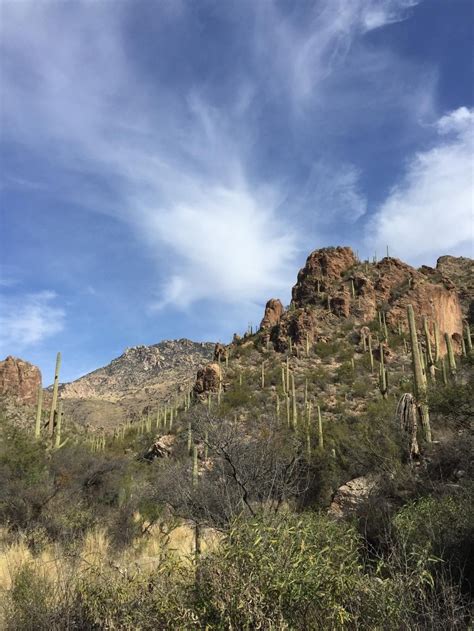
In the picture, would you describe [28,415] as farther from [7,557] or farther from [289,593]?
[289,593]

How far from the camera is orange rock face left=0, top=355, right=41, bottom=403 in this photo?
160 feet

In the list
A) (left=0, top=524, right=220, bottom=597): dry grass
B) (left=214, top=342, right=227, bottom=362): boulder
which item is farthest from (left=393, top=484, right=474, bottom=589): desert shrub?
(left=214, top=342, right=227, bottom=362): boulder

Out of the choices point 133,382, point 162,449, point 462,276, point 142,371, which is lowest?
point 162,449

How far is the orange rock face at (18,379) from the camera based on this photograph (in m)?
48.7

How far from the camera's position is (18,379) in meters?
50.7

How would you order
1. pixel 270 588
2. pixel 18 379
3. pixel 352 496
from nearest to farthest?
pixel 270 588
pixel 352 496
pixel 18 379

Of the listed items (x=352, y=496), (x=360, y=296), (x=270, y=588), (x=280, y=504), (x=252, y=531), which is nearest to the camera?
(x=270, y=588)

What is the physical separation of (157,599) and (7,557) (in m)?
6.02

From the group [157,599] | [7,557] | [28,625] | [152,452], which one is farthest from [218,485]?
[152,452]

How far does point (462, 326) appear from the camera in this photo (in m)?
43.6

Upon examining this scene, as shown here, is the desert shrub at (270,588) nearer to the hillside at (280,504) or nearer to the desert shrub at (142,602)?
the hillside at (280,504)

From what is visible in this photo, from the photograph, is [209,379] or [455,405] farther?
[209,379]

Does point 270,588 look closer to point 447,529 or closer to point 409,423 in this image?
point 447,529

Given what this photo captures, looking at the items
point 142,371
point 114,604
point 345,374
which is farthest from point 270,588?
point 142,371
